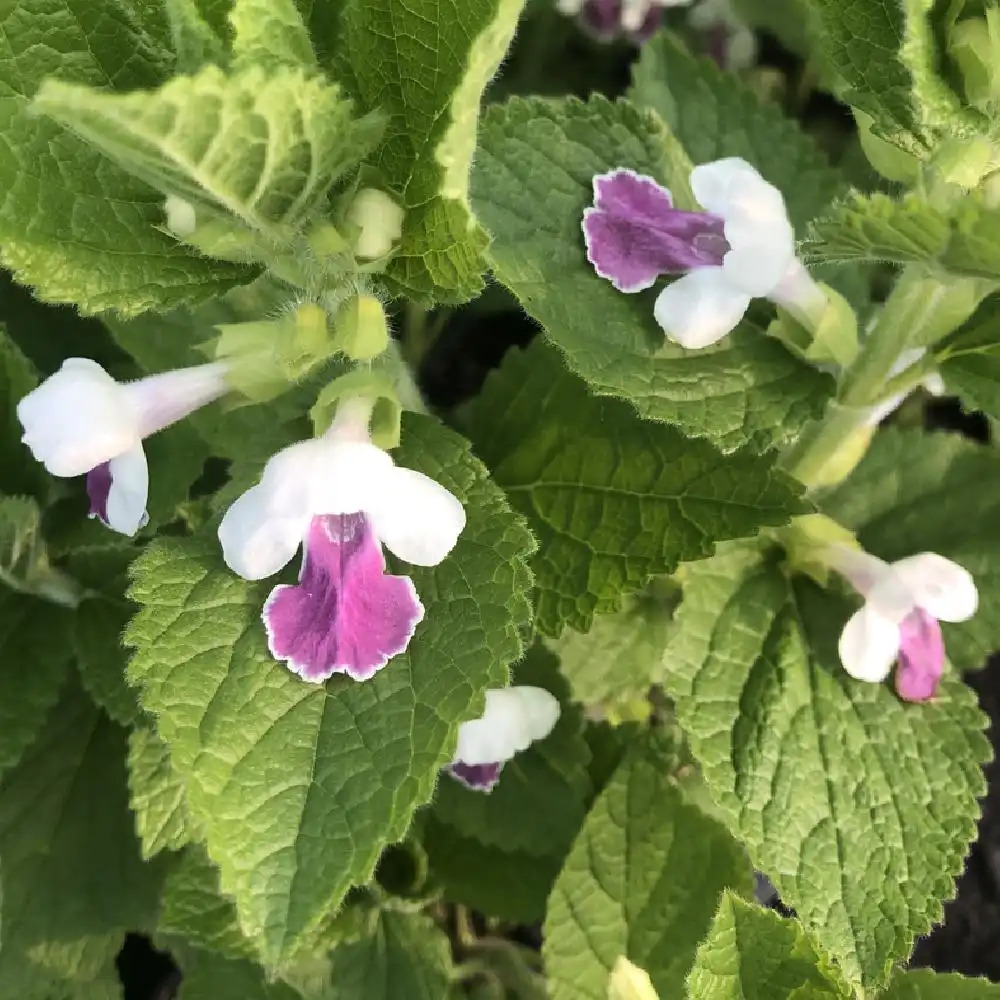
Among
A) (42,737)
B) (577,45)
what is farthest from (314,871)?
(577,45)

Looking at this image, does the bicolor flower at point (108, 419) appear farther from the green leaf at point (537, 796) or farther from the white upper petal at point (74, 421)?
the green leaf at point (537, 796)

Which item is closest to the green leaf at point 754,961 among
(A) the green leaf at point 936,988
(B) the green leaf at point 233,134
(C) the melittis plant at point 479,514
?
(C) the melittis plant at point 479,514

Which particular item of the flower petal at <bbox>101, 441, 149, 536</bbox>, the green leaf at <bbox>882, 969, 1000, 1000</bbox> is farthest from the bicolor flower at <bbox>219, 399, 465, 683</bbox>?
the green leaf at <bbox>882, 969, 1000, 1000</bbox>

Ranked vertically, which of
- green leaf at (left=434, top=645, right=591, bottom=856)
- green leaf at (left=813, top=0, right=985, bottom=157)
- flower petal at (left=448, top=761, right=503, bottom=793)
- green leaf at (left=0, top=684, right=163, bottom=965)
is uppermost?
green leaf at (left=813, top=0, right=985, bottom=157)

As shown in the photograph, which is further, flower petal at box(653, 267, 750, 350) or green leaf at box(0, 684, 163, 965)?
green leaf at box(0, 684, 163, 965)

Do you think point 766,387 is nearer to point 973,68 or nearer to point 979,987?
point 973,68

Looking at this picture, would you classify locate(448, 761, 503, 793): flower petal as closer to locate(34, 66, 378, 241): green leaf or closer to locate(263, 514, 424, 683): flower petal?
locate(263, 514, 424, 683): flower petal
